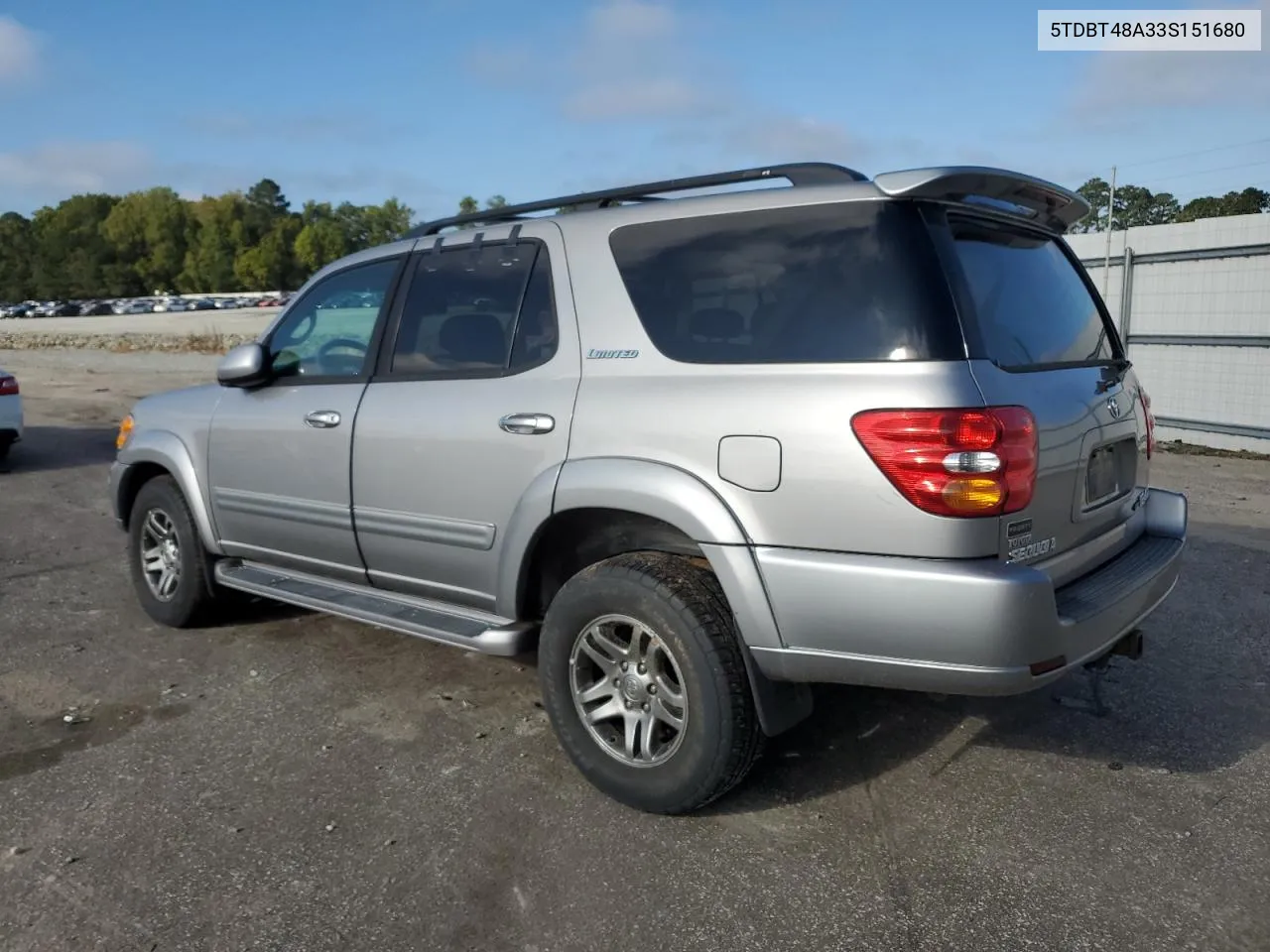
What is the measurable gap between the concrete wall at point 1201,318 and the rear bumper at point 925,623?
875 cm

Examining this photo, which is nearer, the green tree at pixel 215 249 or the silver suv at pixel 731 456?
the silver suv at pixel 731 456

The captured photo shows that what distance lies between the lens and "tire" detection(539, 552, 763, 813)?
310cm

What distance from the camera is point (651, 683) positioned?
129 inches

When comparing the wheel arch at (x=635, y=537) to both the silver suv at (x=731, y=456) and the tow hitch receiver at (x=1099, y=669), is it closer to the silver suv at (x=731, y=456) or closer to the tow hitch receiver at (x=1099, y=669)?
the silver suv at (x=731, y=456)

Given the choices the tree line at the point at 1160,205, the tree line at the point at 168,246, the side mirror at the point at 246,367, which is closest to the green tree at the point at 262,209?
the tree line at the point at 168,246

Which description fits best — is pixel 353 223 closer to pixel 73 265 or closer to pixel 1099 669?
pixel 73 265

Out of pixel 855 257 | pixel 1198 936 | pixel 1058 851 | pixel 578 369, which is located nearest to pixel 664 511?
pixel 578 369

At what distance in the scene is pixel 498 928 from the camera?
2744 millimetres

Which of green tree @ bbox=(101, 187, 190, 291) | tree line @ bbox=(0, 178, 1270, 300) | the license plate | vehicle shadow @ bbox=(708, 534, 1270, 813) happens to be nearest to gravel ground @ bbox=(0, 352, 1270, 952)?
vehicle shadow @ bbox=(708, 534, 1270, 813)

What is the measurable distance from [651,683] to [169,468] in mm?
3015

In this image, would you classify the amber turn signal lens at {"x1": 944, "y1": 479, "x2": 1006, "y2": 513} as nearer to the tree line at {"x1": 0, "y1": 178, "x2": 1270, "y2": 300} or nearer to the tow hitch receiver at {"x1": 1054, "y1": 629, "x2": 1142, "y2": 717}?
the tow hitch receiver at {"x1": 1054, "y1": 629, "x2": 1142, "y2": 717}

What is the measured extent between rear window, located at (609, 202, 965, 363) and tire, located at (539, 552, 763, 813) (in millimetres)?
742

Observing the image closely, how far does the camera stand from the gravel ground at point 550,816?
276cm

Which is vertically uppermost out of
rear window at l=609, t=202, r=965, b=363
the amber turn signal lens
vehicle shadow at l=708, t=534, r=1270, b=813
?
rear window at l=609, t=202, r=965, b=363
